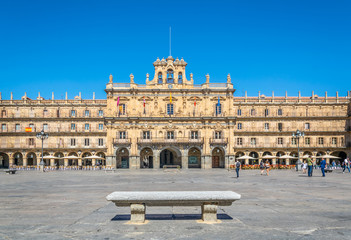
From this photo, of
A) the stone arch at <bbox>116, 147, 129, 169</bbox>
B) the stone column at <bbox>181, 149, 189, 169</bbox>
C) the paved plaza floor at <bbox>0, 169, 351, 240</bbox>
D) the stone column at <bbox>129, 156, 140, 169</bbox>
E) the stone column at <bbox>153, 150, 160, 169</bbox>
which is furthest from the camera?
the stone arch at <bbox>116, 147, 129, 169</bbox>

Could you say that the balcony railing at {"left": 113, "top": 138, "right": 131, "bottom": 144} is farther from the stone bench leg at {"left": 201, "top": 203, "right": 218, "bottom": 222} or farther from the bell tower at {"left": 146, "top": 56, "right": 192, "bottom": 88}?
the stone bench leg at {"left": 201, "top": 203, "right": 218, "bottom": 222}

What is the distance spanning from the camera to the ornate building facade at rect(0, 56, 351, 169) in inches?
2216

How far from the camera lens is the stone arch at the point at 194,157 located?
194ft

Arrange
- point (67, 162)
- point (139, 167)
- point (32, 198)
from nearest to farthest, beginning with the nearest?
1. point (32, 198)
2. point (139, 167)
3. point (67, 162)

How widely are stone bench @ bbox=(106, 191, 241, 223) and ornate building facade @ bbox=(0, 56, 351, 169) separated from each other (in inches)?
1839

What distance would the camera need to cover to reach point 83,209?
444 inches

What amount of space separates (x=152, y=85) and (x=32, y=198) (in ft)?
143

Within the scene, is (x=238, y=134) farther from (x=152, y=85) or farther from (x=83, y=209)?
(x=83, y=209)

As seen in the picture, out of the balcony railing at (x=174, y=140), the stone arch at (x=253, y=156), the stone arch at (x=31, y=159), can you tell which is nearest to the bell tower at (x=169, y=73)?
the balcony railing at (x=174, y=140)

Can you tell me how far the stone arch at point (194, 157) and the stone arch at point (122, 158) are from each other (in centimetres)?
1027

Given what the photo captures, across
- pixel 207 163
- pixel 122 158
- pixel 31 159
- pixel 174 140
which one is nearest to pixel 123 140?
pixel 122 158

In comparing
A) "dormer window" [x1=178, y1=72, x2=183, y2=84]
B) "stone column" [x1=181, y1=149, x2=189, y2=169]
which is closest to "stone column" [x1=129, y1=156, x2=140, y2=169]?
"stone column" [x1=181, y1=149, x2=189, y2=169]

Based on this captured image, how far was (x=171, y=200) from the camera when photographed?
28.9ft

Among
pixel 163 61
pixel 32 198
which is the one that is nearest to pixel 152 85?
pixel 163 61
